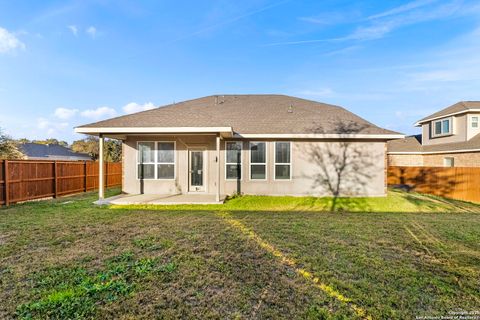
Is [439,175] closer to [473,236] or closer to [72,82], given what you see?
[473,236]

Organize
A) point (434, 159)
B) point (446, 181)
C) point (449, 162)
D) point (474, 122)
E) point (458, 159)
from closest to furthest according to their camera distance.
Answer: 1. point (446, 181)
2. point (458, 159)
3. point (474, 122)
4. point (449, 162)
5. point (434, 159)

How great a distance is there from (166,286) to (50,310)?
1.35 metres

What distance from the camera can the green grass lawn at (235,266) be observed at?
3.09m

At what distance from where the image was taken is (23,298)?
3221 mm

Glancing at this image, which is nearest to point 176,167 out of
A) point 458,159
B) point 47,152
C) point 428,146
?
point 458,159

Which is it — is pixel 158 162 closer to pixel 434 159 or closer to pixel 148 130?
pixel 148 130

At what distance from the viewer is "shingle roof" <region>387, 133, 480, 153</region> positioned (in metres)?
16.4

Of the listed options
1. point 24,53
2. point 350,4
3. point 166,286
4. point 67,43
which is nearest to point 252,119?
point 350,4

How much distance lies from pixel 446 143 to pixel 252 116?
16281 millimetres

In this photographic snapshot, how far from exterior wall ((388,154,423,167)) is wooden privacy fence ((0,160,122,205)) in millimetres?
23020

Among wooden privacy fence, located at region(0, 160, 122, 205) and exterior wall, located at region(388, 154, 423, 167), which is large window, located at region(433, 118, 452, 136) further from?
wooden privacy fence, located at region(0, 160, 122, 205)

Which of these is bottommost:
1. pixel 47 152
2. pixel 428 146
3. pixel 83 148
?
pixel 47 152

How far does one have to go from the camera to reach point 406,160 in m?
20.8

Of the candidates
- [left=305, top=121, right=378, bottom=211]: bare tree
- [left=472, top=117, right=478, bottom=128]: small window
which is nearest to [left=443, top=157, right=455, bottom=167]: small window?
[left=472, top=117, right=478, bottom=128]: small window
